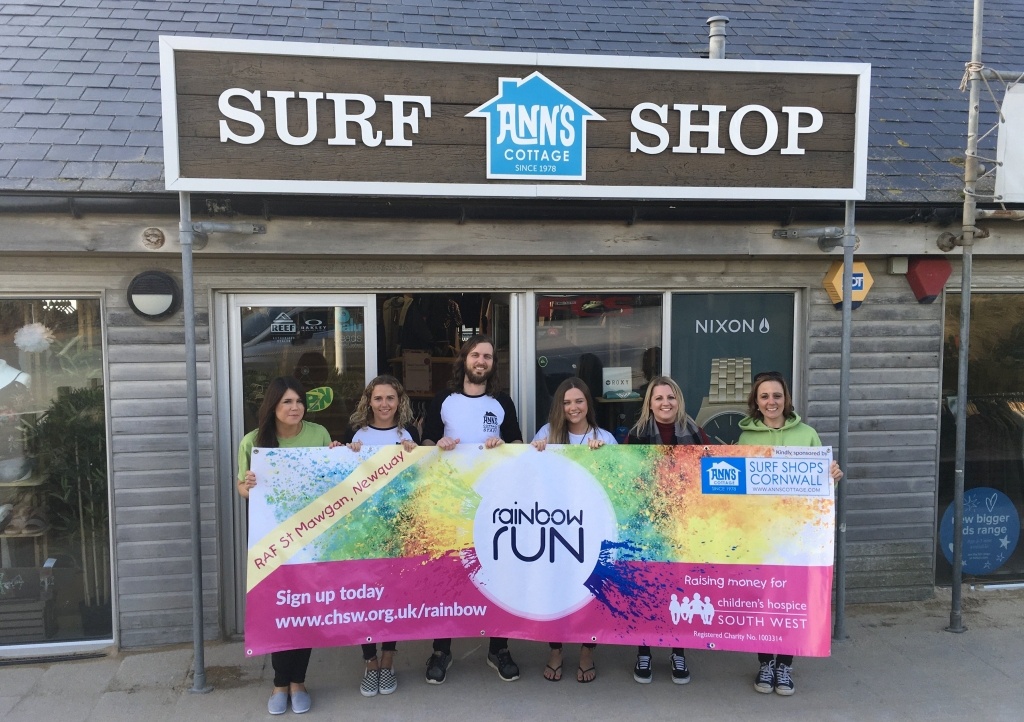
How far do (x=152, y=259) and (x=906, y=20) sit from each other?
6.65 metres

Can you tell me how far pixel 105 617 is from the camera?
4766 millimetres

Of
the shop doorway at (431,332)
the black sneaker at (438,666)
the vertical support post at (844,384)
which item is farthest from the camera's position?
the shop doorway at (431,332)

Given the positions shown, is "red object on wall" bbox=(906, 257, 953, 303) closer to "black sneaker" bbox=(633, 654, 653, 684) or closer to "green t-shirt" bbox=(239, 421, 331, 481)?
"black sneaker" bbox=(633, 654, 653, 684)

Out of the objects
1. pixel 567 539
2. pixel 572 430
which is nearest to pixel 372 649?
pixel 567 539

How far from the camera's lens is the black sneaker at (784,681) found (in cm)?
411

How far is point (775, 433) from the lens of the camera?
4188 mm

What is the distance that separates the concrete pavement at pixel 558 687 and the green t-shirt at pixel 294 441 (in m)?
1.28

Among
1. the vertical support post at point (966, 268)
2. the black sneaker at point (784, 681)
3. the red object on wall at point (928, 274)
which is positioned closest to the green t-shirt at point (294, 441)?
the black sneaker at point (784, 681)

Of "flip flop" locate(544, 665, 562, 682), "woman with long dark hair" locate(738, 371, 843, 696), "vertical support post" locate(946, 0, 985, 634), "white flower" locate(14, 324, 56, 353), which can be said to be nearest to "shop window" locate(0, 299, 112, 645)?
"white flower" locate(14, 324, 56, 353)

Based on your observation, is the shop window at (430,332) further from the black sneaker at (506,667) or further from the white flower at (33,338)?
the white flower at (33,338)

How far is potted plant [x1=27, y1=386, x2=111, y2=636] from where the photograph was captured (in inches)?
184

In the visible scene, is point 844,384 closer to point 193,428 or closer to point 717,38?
point 717,38

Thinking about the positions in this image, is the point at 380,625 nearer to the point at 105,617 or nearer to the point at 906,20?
the point at 105,617

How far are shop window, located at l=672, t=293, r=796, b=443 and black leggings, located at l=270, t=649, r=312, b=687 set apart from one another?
3002 mm
